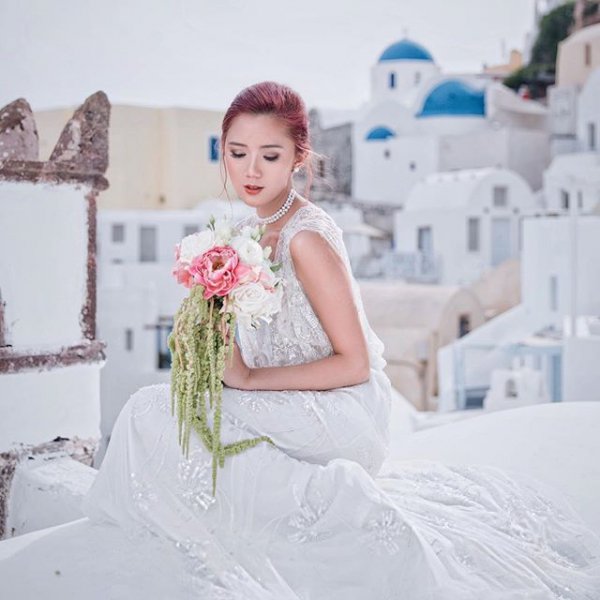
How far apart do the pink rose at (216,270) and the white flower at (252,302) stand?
0.03m

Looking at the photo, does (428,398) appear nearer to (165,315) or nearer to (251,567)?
(165,315)

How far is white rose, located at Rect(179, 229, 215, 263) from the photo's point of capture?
2.41 m

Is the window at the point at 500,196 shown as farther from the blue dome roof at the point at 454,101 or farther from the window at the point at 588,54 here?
the window at the point at 588,54

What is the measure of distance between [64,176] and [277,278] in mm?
1678

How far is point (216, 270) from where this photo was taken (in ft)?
7.73

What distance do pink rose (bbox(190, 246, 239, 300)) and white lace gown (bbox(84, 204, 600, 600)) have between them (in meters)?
0.25

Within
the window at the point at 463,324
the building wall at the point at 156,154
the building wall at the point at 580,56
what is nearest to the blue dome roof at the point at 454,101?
the building wall at the point at 580,56

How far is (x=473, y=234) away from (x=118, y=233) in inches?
357

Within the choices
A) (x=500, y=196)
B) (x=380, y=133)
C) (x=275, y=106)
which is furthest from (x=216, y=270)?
(x=380, y=133)

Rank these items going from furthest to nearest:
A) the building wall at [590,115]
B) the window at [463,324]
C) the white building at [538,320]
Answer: the building wall at [590,115], the window at [463,324], the white building at [538,320]

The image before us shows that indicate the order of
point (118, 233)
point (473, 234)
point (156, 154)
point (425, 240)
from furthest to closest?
1. point (425, 240)
2. point (473, 234)
3. point (156, 154)
4. point (118, 233)

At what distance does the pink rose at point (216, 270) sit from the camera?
234cm

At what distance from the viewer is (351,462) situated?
247 centimetres

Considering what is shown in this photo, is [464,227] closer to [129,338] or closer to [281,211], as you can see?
[129,338]
